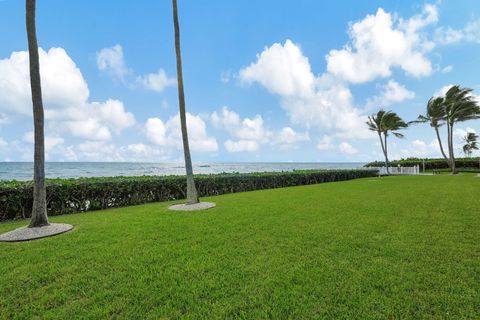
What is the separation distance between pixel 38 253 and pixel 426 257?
5896mm

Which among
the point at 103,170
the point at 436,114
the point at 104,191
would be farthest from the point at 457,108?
the point at 103,170

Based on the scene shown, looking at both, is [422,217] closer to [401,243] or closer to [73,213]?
[401,243]

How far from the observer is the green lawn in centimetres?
237

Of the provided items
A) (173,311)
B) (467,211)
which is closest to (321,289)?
(173,311)

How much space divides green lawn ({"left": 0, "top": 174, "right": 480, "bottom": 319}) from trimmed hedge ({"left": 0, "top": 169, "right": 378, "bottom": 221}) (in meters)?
2.98

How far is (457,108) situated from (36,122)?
96.4ft

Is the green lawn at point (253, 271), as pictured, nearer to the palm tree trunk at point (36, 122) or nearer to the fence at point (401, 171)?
the palm tree trunk at point (36, 122)

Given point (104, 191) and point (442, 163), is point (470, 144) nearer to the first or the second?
point (442, 163)

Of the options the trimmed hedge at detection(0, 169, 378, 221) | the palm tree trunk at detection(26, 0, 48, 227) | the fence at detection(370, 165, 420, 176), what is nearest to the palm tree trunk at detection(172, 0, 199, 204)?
the trimmed hedge at detection(0, 169, 378, 221)

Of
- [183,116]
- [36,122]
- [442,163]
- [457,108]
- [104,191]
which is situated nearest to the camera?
[36,122]

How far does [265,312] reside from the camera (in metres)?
2.29

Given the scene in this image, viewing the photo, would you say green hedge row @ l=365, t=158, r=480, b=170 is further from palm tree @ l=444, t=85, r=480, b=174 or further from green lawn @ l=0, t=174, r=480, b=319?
green lawn @ l=0, t=174, r=480, b=319

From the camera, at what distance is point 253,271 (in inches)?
122

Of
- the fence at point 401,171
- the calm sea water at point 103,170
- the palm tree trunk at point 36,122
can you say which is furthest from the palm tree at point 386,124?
the palm tree trunk at point 36,122
